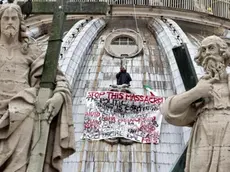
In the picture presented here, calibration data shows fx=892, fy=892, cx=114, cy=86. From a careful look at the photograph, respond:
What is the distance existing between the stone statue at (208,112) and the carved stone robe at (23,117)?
1432 millimetres

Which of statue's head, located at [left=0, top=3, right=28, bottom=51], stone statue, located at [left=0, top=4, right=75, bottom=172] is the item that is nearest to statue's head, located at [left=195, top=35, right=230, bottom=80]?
stone statue, located at [left=0, top=4, right=75, bottom=172]

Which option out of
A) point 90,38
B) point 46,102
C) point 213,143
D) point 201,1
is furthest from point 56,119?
point 201,1

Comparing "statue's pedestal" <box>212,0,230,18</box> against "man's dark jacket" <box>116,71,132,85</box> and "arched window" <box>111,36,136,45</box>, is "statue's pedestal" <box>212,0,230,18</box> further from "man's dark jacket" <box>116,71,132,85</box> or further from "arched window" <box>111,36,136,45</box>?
"man's dark jacket" <box>116,71,132,85</box>

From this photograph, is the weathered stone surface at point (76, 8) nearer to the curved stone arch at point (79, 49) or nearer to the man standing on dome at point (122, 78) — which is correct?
the man standing on dome at point (122, 78)

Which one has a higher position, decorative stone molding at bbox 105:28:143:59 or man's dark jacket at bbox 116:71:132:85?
decorative stone molding at bbox 105:28:143:59

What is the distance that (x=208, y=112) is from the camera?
1209 centimetres

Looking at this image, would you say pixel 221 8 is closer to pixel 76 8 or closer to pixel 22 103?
pixel 76 8

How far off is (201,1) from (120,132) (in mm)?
10776

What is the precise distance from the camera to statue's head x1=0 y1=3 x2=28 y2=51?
1293cm

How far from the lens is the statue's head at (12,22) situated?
509 inches

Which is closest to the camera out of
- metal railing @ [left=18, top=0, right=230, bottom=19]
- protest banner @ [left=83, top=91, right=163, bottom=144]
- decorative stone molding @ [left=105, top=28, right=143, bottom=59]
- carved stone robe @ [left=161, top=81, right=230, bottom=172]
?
carved stone robe @ [left=161, top=81, right=230, bottom=172]

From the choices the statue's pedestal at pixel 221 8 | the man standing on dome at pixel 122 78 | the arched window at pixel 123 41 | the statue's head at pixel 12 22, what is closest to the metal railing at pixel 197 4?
the statue's pedestal at pixel 221 8

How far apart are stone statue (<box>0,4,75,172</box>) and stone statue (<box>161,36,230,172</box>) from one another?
144 centimetres

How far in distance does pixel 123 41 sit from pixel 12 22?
24.9m
